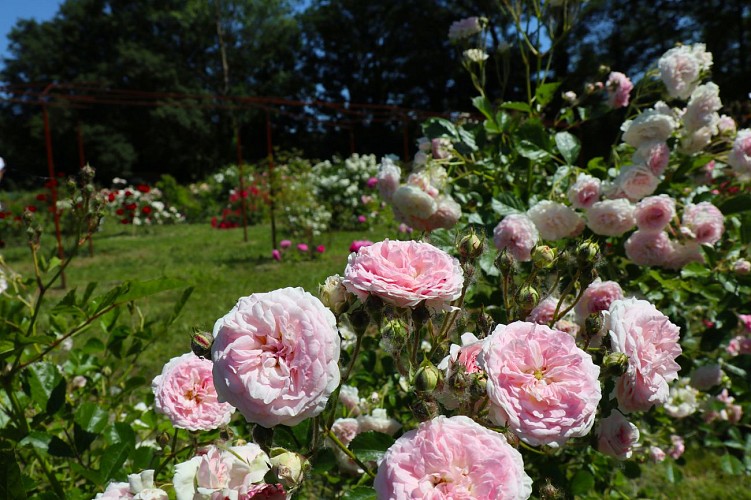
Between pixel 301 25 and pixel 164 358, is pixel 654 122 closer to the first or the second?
pixel 164 358

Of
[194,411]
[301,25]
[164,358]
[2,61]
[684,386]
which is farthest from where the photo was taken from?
[301,25]

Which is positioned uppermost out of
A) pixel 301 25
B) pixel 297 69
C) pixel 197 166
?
pixel 301 25

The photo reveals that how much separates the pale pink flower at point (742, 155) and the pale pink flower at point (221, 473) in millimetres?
1180

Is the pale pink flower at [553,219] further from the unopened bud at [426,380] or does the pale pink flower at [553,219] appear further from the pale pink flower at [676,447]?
the pale pink flower at [676,447]

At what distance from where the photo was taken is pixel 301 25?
82.1ft

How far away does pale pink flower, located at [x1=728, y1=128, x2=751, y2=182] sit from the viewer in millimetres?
1158

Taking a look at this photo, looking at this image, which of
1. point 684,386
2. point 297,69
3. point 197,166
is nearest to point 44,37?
point 197,166

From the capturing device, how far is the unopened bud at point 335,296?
1.72 ft

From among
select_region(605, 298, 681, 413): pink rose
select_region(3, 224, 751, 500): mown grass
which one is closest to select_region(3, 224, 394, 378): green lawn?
select_region(3, 224, 751, 500): mown grass

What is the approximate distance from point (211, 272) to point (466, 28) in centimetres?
384

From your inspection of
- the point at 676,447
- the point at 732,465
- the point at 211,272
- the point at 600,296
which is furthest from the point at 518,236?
the point at 211,272

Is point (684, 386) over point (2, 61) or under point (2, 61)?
under

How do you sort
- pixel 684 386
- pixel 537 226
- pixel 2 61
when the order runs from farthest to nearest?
1. pixel 2 61
2. pixel 684 386
3. pixel 537 226

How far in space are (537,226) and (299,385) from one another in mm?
752
